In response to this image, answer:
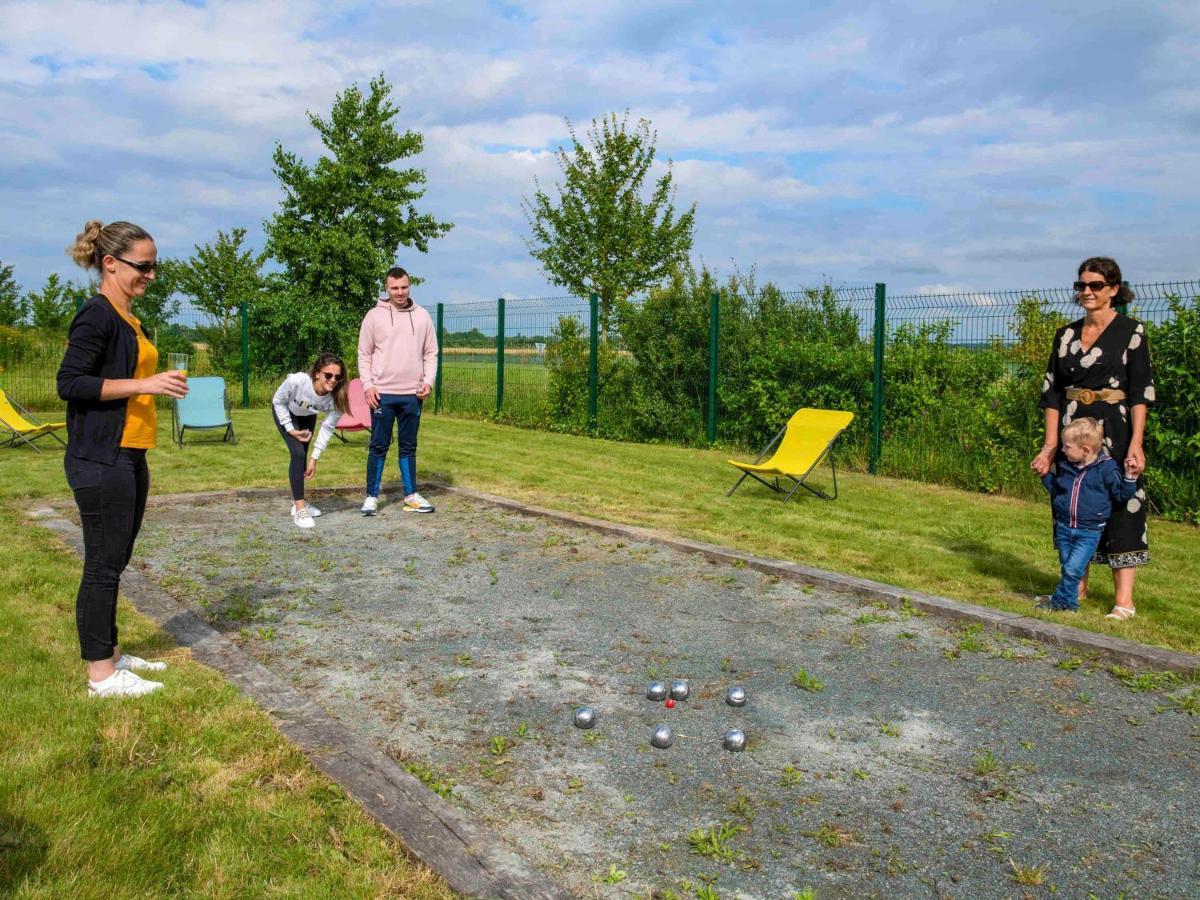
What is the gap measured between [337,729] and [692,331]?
11.3 m

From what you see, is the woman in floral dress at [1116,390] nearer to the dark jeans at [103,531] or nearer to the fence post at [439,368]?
the dark jeans at [103,531]

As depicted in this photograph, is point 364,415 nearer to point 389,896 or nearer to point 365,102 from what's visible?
point 389,896

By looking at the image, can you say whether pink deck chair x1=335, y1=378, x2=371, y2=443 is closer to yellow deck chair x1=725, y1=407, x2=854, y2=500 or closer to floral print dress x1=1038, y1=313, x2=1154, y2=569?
yellow deck chair x1=725, y1=407, x2=854, y2=500

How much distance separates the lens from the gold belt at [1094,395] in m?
5.56

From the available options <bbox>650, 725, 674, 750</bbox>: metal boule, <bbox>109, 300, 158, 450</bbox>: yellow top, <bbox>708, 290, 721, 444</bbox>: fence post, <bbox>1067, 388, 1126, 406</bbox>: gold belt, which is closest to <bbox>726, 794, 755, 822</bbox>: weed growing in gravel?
<bbox>650, 725, 674, 750</bbox>: metal boule

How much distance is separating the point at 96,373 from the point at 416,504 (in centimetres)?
502

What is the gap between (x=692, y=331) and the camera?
565 inches

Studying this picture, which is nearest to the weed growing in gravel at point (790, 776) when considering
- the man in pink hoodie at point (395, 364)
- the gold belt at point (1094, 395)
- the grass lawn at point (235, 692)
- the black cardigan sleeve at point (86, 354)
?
the grass lawn at point (235, 692)

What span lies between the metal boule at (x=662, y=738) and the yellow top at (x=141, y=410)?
226 cm

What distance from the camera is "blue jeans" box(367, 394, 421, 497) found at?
8422 millimetres

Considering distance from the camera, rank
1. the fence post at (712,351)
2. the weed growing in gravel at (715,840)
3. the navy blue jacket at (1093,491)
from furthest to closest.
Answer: the fence post at (712,351) < the navy blue jacket at (1093,491) < the weed growing in gravel at (715,840)

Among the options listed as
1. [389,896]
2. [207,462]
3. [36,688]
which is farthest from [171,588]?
[207,462]

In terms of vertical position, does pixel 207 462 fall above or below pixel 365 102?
below

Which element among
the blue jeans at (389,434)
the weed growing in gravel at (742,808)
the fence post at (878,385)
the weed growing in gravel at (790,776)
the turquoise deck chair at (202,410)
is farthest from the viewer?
the turquoise deck chair at (202,410)
